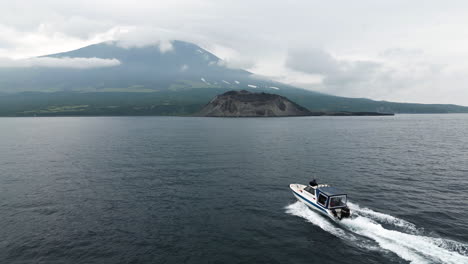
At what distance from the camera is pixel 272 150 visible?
3305 inches

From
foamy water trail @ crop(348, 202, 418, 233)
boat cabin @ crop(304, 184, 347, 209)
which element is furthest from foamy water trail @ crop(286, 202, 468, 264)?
boat cabin @ crop(304, 184, 347, 209)

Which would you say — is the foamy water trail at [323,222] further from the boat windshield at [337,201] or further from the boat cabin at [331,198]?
the boat windshield at [337,201]

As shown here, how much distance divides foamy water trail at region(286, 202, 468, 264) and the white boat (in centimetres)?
87

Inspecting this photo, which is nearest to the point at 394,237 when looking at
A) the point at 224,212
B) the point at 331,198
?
the point at 331,198

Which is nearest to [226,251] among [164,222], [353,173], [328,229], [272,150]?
[164,222]

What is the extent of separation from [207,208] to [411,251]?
79.3 ft

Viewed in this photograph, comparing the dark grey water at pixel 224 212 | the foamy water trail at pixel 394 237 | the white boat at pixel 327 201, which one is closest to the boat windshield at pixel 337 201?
the white boat at pixel 327 201

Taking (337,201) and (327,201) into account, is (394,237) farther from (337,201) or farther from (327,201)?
(327,201)

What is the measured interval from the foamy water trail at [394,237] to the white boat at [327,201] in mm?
869

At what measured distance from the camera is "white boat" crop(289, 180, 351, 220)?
33088 millimetres

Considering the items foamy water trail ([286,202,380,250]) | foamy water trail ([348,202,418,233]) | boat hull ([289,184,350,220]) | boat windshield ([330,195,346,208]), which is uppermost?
boat windshield ([330,195,346,208])

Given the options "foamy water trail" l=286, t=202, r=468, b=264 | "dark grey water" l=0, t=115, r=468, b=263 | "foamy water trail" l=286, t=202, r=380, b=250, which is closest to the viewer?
"foamy water trail" l=286, t=202, r=468, b=264

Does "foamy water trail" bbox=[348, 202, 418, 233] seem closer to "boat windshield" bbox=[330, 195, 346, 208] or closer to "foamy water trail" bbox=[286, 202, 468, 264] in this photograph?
"foamy water trail" bbox=[286, 202, 468, 264]

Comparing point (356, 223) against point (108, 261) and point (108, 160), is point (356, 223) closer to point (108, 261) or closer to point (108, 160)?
point (108, 261)
